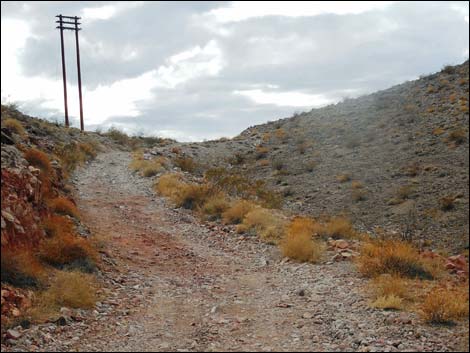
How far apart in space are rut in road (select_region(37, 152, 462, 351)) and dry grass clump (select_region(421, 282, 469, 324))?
24 cm

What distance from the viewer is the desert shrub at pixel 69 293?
7941mm

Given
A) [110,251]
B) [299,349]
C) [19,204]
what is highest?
[19,204]

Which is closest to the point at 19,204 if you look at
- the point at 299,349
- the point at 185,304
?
the point at 185,304

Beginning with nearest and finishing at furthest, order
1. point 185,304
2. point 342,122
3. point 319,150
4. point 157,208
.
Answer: point 185,304, point 157,208, point 319,150, point 342,122

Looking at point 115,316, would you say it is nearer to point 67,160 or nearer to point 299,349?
point 299,349

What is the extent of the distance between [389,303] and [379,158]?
16.8 meters

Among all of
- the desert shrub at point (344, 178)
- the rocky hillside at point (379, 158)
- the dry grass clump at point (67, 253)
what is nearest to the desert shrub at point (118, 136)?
the rocky hillside at point (379, 158)

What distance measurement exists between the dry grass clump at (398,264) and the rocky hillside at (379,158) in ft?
11.6

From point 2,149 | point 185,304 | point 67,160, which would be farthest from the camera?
point 67,160

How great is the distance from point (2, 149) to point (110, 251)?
3216 millimetres

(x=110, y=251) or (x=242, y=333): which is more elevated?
(x=110, y=251)

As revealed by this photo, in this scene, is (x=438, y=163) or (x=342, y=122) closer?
(x=438, y=163)

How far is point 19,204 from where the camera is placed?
9438 millimetres

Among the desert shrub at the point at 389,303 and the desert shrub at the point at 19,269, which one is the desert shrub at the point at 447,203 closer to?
the desert shrub at the point at 389,303
